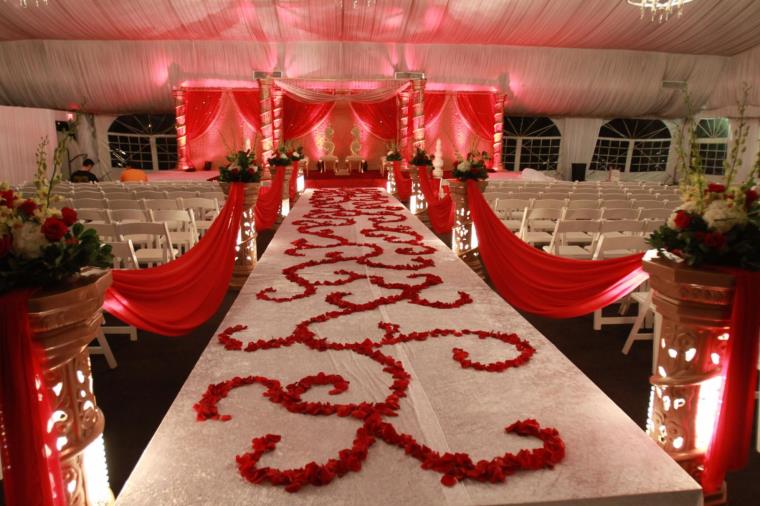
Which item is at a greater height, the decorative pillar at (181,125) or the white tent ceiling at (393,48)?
the white tent ceiling at (393,48)

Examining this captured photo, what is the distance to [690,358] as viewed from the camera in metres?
2.02

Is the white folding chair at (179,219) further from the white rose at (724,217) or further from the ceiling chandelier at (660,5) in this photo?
the ceiling chandelier at (660,5)

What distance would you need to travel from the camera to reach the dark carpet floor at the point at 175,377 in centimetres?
249

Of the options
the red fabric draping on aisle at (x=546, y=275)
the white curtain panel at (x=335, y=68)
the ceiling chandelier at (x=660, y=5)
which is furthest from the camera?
the white curtain panel at (x=335, y=68)

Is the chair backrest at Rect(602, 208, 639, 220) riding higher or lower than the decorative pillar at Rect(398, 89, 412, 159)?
lower

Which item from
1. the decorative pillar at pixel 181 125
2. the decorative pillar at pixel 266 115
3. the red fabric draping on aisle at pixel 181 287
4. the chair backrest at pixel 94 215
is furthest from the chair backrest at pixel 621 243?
the decorative pillar at pixel 181 125

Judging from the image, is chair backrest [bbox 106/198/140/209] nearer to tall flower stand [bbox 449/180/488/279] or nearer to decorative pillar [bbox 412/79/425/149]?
tall flower stand [bbox 449/180/488/279]

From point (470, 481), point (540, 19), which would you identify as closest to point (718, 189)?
point (470, 481)

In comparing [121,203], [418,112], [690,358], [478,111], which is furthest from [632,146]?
[690,358]

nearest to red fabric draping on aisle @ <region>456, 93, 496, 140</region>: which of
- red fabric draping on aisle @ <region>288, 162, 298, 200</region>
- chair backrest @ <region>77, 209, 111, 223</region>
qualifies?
red fabric draping on aisle @ <region>288, 162, 298, 200</region>

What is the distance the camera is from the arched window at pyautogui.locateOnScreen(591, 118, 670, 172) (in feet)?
62.1

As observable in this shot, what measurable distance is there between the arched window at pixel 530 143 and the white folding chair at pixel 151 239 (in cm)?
1528

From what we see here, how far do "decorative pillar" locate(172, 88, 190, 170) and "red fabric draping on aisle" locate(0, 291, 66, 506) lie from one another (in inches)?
608

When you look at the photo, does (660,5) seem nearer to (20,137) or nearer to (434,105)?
(434,105)
